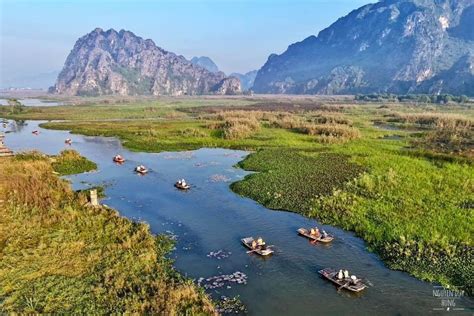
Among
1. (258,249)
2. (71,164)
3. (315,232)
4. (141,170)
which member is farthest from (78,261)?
(71,164)

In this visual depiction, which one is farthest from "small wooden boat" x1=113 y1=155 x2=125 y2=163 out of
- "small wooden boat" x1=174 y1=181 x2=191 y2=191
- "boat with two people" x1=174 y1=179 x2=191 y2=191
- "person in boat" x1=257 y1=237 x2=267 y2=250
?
"person in boat" x1=257 y1=237 x2=267 y2=250

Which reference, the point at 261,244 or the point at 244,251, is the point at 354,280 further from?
the point at 244,251

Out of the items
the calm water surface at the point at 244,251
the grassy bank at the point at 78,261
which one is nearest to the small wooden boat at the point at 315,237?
the calm water surface at the point at 244,251

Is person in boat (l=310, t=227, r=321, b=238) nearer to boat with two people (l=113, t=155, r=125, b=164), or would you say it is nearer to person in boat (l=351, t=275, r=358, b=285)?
person in boat (l=351, t=275, r=358, b=285)

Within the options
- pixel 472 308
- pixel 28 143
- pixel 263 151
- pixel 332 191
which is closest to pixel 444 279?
pixel 472 308

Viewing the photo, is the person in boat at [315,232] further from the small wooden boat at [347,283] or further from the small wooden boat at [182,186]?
the small wooden boat at [182,186]

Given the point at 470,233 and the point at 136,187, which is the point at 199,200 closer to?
the point at 136,187

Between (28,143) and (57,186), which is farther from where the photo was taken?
(28,143)
